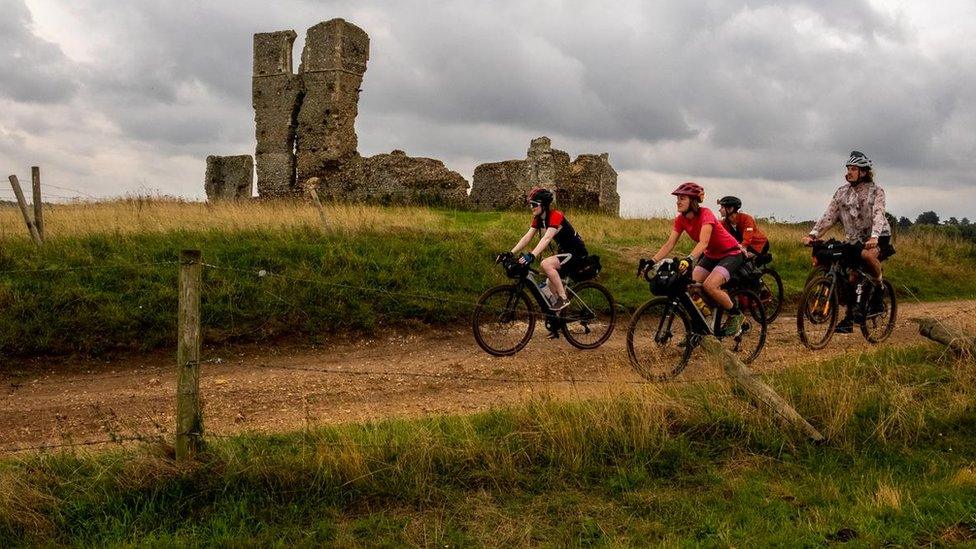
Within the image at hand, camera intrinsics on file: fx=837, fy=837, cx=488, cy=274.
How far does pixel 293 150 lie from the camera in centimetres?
2827

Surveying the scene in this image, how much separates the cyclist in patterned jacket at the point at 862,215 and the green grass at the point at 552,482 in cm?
345

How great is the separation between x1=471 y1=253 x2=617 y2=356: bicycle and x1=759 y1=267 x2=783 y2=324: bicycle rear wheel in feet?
7.41

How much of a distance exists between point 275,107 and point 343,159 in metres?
2.96

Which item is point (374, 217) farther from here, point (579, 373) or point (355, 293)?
point (579, 373)

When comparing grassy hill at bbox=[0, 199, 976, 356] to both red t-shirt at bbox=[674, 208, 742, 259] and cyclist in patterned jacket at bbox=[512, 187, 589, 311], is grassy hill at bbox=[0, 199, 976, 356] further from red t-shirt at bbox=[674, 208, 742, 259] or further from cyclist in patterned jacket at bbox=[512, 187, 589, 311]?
red t-shirt at bbox=[674, 208, 742, 259]

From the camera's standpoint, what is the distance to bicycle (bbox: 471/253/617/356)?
10.5 m

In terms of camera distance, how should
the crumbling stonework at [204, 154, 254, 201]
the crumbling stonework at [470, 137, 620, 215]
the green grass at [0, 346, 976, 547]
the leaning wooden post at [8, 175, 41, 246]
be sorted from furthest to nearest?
1. the crumbling stonework at [204, 154, 254, 201]
2. the crumbling stonework at [470, 137, 620, 215]
3. the leaning wooden post at [8, 175, 41, 246]
4. the green grass at [0, 346, 976, 547]

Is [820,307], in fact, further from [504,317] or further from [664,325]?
[504,317]

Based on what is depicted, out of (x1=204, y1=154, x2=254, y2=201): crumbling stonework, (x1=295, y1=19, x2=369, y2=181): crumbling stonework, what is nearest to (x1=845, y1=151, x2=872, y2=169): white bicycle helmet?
(x1=295, y1=19, x2=369, y2=181): crumbling stonework

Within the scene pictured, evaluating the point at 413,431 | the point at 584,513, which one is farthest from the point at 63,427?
the point at 584,513

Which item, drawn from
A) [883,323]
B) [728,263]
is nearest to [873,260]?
[883,323]

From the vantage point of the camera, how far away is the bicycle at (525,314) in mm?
10461

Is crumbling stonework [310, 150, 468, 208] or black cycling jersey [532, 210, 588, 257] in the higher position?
crumbling stonework [310, 150, 468, 208]

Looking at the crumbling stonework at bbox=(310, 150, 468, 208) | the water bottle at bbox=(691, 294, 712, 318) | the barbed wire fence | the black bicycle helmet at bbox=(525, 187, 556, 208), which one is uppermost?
the crumbling stonework at bbox=(310, 150, 468, 208)
